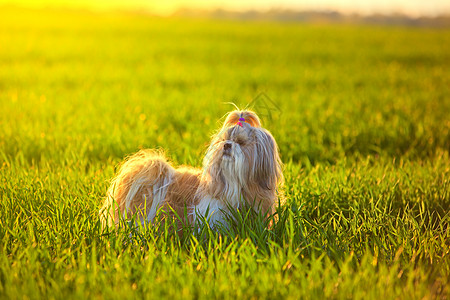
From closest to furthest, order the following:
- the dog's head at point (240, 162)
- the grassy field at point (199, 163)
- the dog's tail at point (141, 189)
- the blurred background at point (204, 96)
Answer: the grassy field at point (199, 163)
the dog's head at point (240, 162)
the dog's tail at point (141, 189)
the blurred background at point (204, 96)

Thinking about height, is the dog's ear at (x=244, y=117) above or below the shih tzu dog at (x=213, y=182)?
above

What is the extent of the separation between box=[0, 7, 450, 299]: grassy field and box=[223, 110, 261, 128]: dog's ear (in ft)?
1.04

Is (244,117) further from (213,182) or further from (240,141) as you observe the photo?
(213,182)

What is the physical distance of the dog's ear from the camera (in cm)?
322

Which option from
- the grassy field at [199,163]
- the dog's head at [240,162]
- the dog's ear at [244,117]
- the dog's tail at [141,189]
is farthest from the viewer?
the dog's tail at [141,189]

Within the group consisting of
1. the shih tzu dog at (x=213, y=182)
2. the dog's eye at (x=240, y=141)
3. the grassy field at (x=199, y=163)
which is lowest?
the grassy field at (x=199, y=163)

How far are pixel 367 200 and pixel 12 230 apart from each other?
3171 mm

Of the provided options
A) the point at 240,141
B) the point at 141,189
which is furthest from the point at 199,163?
the point at 240,141

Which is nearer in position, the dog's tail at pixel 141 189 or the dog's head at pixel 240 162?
the dog's head at pixel 240 162

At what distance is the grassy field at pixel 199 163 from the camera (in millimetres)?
2719

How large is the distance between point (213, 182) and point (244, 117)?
543 millimetres

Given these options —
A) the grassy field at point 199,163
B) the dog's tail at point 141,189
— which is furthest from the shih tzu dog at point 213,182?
the grassy field at point 199,163

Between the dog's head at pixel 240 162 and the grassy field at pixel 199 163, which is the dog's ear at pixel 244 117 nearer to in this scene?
the dog's head at pixel 240 162

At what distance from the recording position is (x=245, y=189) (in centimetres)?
312
